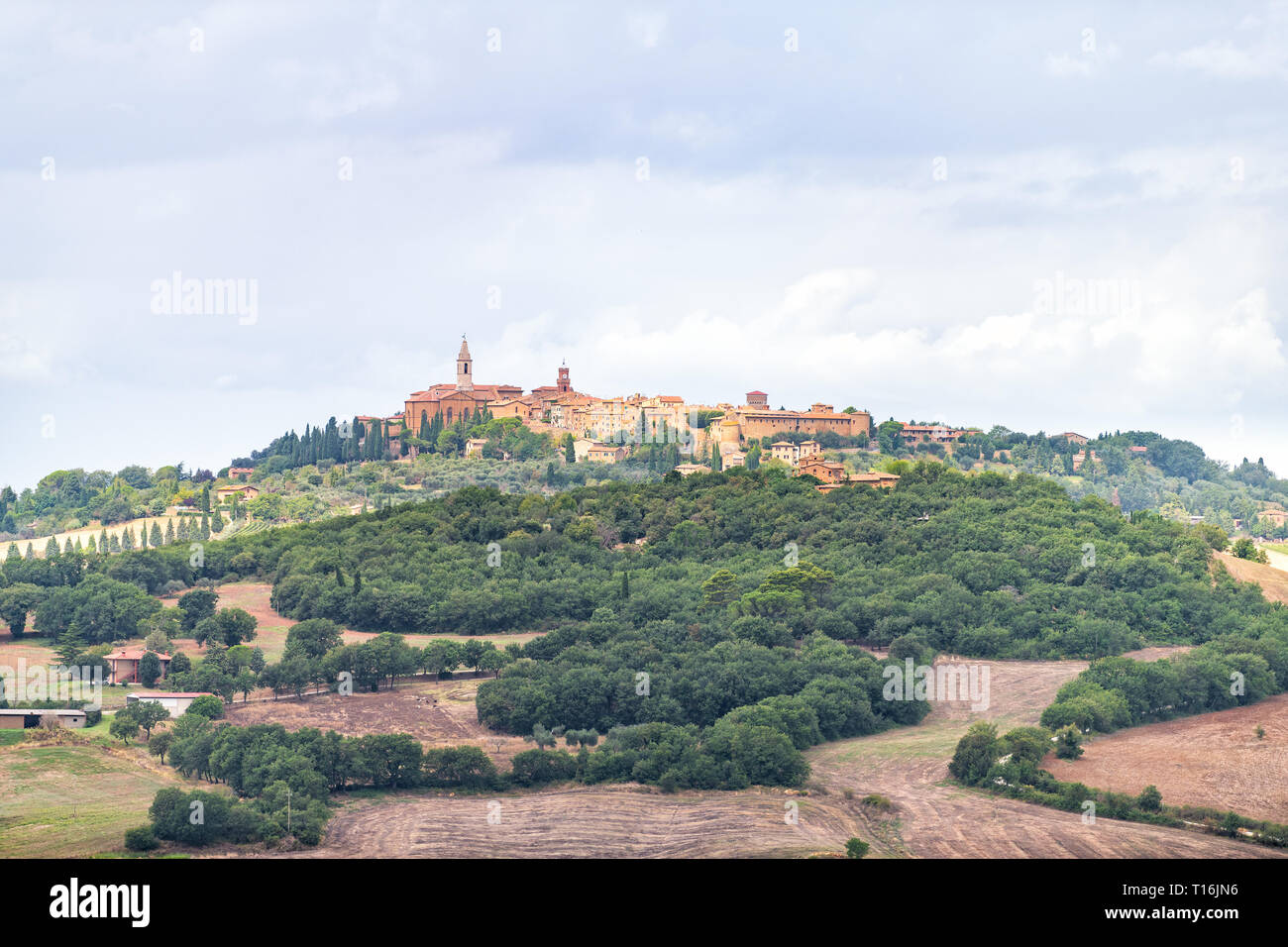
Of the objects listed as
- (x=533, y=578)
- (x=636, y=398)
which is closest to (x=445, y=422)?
(x=636, y=398)

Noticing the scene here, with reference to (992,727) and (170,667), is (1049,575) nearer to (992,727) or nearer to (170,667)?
(992,727)

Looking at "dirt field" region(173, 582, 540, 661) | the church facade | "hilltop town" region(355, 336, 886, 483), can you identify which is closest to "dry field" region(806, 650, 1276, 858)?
"dirt field" region(173, 582, 540, 661)

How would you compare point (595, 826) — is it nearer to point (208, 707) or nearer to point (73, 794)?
point (73, 794)

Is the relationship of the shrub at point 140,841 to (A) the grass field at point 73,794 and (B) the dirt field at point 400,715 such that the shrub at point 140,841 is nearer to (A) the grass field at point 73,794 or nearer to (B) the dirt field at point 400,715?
(A) the grass field at point 73,794

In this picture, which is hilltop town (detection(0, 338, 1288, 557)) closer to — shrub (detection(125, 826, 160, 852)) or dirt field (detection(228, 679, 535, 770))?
dirt field (detection(228, 679, 535, 770))

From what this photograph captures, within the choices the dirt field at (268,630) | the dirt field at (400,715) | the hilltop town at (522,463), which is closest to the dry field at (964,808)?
the dirt field at (400,715)

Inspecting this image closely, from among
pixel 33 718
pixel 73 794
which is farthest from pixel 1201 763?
pixel 33 718
